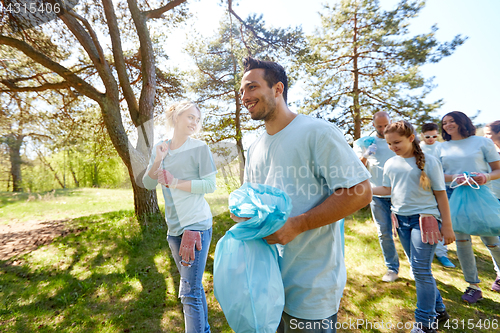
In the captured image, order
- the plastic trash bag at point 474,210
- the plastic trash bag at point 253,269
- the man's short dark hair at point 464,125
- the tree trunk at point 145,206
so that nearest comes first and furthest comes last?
the plastic trash bag at point 253,269 → the plastic trash bag at point 474,210 → the man's short dark hair at point 464,125 → the tree trunk at point 145,206

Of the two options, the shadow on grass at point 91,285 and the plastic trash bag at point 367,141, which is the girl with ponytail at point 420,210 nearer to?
the plastic trash bag at point 367,141

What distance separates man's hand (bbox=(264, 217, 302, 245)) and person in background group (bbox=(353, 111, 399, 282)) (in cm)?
283

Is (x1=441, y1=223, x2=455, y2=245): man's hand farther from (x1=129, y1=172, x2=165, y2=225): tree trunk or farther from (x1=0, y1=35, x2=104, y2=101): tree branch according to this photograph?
(x1=0, y1=35, x2=104, y2=101): tree branch

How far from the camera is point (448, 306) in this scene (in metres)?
2.80

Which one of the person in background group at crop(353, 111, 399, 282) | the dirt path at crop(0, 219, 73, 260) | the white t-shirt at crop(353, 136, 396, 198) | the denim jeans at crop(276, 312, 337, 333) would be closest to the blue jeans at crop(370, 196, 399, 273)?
the person in background group at crop(353, 111, 399, 282)

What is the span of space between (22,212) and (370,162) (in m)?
12.5

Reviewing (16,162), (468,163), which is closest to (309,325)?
(468,163)

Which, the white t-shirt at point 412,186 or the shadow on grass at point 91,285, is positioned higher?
the white t-shirt at point 412,186

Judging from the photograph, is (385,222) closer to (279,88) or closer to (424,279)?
(424,279)

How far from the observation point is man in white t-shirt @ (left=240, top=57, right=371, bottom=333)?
1.09 m

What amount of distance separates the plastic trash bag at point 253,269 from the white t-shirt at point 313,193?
0.51 feet

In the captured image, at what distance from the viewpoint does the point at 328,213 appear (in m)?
1.08

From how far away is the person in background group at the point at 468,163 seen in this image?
2.81 m

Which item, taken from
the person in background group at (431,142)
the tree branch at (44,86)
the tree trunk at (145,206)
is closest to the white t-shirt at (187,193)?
the person in background group at (431,142)
